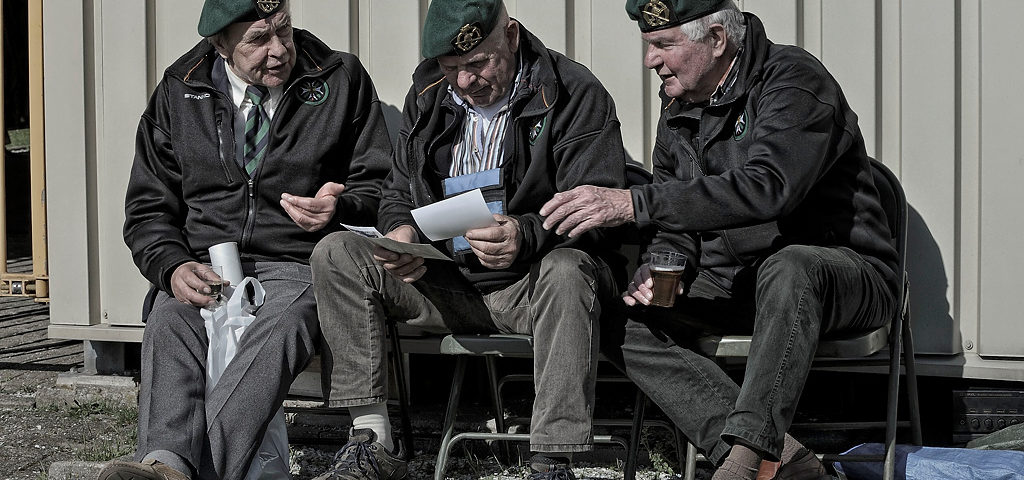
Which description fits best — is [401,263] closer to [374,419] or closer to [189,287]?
[374,419]

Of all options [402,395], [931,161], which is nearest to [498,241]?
[402,395]

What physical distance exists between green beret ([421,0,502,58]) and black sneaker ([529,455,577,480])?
4.42ft

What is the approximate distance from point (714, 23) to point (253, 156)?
1.72m

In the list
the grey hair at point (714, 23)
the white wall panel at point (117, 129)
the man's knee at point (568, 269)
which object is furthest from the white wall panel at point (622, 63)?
the white wall panel at point (117, 129)

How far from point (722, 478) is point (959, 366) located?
1.56 metres

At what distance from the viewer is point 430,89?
12.4ft

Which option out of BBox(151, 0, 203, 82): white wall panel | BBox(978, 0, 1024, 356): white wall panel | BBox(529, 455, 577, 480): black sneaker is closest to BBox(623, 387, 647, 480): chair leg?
BBox(529, 455, 577, 480): black sneaker

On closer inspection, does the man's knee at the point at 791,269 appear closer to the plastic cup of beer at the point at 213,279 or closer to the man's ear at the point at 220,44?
the plastic cup of beer at the point at 213,279

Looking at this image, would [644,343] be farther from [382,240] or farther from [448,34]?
[448,34]

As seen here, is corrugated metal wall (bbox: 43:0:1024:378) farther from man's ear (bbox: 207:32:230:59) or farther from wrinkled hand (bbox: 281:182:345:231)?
wrinkled hand (bbox: 281:182:345:231)

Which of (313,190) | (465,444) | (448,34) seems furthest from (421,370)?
(448,34)

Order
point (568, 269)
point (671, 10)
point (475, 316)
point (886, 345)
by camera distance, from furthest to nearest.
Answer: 1. point (475, 316)
2. point (886, 345)
3. point (671, 10)
4. point (568, 269)

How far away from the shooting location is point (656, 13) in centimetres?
332

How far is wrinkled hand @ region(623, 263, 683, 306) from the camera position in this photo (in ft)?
10.6
